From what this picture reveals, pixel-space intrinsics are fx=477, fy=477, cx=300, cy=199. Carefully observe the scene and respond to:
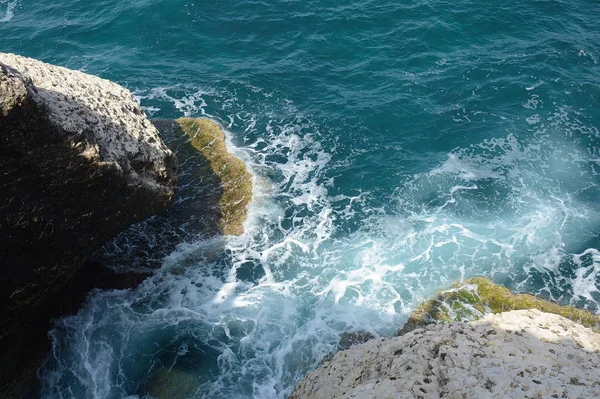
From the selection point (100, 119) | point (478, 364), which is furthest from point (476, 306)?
point (100, 119)

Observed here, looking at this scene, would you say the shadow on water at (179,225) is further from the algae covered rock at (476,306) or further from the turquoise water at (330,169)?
the algae covered rock at (476,306)

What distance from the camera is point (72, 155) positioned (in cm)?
2178

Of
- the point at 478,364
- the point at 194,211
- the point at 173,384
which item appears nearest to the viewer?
the point at 478,364

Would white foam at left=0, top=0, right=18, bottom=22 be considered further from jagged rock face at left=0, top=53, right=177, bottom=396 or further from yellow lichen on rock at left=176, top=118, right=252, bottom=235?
jagged rock face at left=0, top=53, right=177, bottom=396

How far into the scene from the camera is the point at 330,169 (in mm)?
35906

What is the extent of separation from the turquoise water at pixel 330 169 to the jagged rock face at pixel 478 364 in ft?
24.4

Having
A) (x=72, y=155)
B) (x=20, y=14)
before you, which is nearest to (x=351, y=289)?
(x=72, y=155)

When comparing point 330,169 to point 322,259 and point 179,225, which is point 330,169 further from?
point 179,225

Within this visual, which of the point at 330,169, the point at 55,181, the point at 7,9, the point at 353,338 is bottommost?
the point at 353,338

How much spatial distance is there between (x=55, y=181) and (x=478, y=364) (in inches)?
739

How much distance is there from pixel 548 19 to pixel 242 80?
30.5 metres

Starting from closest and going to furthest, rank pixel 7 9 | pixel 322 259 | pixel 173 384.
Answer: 1. pixel 173 384
2. pixel 322 259
3. pixel 7 9

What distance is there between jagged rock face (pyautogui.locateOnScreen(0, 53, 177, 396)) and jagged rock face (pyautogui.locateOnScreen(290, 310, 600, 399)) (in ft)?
43.7

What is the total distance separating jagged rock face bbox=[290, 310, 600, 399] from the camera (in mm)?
14062
